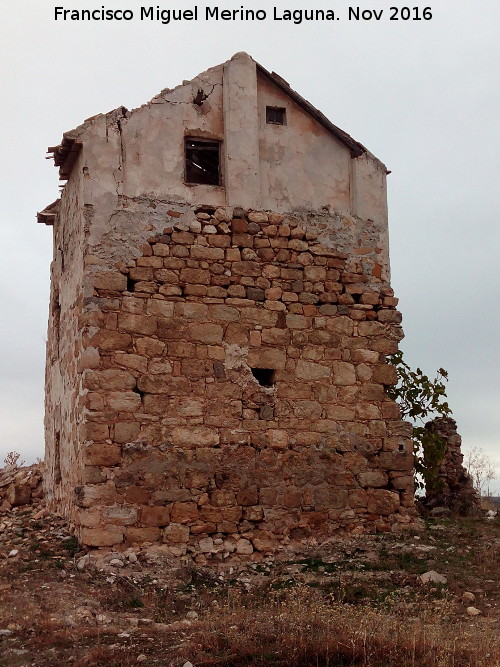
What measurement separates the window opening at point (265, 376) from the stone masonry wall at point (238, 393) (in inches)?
1.0

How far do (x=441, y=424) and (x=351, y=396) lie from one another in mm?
2630

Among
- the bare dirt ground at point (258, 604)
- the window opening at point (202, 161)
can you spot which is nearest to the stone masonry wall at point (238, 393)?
the bare dirt ground at point (258, 604)

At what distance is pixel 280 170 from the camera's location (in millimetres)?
10281

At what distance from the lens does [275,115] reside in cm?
1048

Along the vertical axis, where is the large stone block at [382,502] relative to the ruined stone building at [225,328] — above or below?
below

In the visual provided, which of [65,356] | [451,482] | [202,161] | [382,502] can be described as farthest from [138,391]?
[451,482]

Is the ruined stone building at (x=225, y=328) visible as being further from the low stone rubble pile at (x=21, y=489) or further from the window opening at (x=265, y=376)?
the low stone rubble pile at (x=21, y=489)

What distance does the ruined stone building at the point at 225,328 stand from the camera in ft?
29.3

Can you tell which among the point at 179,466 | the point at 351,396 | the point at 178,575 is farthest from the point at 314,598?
the point at 351,396

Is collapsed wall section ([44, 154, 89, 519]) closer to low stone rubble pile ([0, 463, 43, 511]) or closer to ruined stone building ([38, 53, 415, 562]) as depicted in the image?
ruined stone building ([38, 53, 415, 562])

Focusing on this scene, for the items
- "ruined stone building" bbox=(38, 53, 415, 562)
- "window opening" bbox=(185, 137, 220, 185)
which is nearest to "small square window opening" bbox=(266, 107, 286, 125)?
"ruined stone building" bbox=(38, 53, 415, 562)

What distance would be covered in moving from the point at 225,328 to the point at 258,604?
3271mm

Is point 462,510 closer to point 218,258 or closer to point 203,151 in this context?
point 218,258

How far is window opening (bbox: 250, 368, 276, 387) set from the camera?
9.66m
